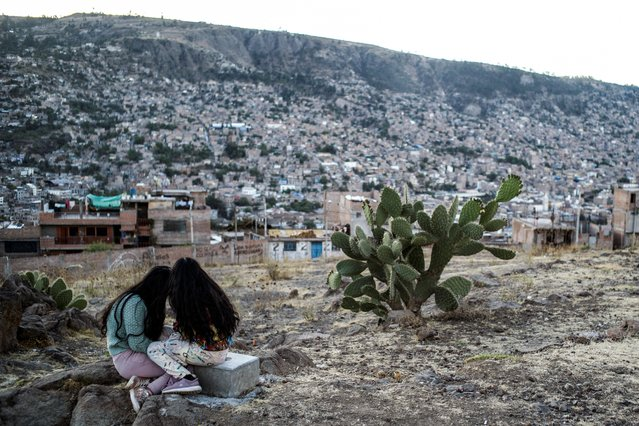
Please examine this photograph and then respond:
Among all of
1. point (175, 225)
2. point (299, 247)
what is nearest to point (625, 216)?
point (299, 247)

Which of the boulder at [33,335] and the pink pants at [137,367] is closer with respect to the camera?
the pink pants at [137,367]

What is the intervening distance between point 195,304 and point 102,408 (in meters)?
0.75

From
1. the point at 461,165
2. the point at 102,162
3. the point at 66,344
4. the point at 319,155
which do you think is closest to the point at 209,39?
the point at 319,155

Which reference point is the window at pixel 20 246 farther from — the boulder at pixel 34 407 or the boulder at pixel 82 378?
the boulder at pixel 34 407

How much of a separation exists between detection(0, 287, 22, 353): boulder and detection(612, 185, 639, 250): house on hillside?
71.0 feet

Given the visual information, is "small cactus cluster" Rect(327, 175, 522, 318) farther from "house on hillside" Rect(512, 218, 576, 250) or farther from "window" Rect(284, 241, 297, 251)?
"window" Rect(284, 241, 297, 251)

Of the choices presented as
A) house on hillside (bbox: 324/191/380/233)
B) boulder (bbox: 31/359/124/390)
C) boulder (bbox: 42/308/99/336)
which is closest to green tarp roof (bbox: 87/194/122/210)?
house on hillside (bbox: 324/191/380/233)

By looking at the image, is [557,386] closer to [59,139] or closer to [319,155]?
[59,139]

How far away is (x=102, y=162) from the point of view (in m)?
57.3

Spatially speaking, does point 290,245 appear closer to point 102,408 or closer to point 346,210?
point 346,210

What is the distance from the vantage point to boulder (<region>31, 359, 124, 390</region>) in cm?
379

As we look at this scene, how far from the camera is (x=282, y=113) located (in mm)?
94312

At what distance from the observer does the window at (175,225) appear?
91.7ft

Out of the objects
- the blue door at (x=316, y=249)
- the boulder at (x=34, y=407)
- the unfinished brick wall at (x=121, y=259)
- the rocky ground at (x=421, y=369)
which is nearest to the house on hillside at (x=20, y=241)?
the unfinished brick wall at (x=121, y=259)
